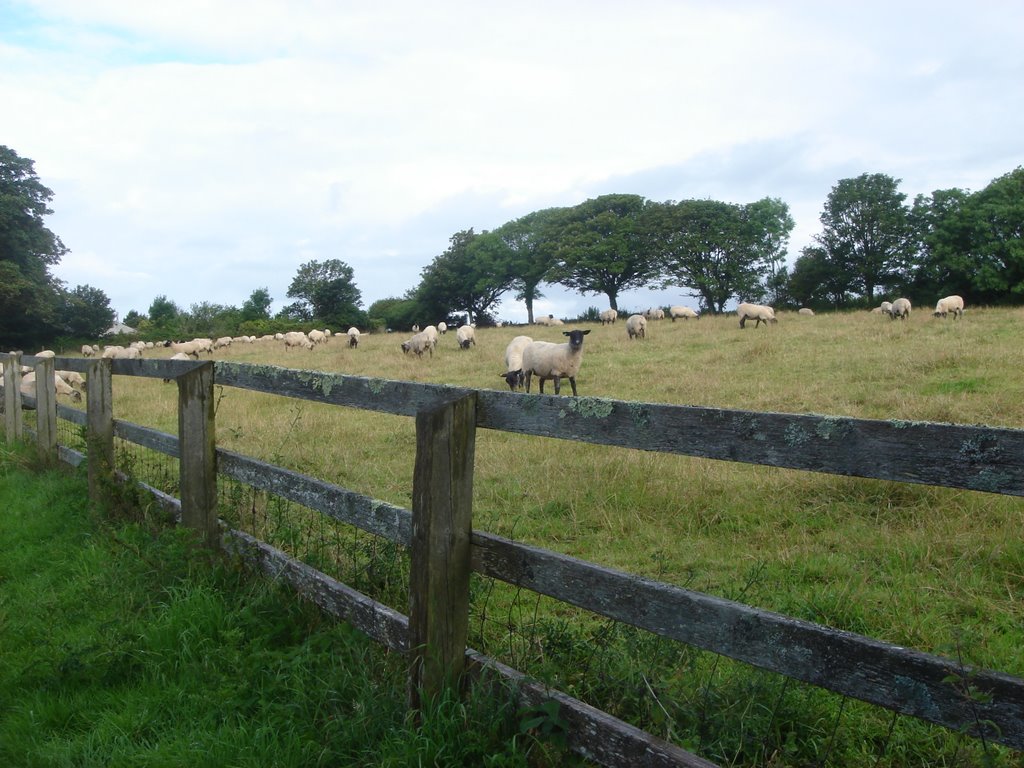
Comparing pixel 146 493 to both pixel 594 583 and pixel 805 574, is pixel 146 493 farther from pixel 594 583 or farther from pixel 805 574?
pixel 805 574

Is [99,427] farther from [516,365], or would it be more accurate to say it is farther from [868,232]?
[868,232]

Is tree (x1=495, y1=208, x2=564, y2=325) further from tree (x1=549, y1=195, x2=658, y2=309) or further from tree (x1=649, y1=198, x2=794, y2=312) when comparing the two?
tree (x1=649, y1=198, x2=794, y2=312)

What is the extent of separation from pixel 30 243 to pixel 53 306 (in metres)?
4.60

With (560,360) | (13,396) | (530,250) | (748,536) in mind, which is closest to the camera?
(748,536)

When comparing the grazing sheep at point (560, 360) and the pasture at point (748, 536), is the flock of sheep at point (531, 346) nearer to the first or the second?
the grazing sheep at point (560, 360)

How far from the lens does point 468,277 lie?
7900 centimetres

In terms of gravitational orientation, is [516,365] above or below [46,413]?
above

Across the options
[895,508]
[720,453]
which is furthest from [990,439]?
[895,508]

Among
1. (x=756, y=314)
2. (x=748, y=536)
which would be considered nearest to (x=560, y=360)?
(x=748, y=536)

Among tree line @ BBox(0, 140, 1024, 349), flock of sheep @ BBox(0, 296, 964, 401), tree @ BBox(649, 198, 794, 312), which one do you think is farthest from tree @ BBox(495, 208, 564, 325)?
flock of sheep @ BBox(0, 296, 964, 401)

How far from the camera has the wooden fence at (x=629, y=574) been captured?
179cm

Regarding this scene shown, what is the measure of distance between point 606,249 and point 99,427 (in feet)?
198

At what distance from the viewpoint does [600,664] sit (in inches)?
113

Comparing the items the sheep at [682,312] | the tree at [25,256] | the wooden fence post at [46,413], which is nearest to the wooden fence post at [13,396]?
the wooden fence post at [46,413]
